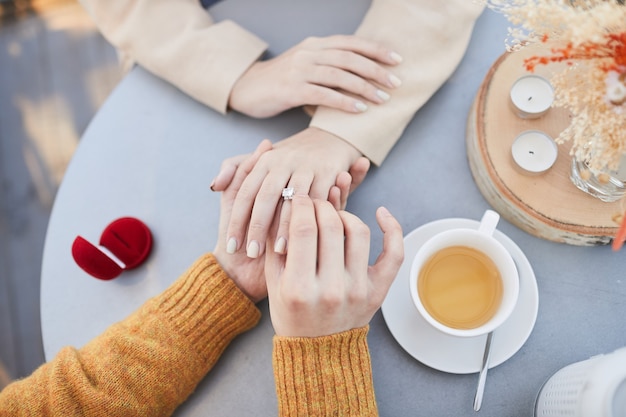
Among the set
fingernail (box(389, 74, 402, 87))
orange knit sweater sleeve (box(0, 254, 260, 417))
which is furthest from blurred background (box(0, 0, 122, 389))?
fingernail (box(389, 74, 402, 87))

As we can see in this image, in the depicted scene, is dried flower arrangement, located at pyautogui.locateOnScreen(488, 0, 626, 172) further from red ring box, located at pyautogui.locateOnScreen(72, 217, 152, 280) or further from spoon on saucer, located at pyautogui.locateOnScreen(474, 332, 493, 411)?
red ring box, located at pyautogui.locateOnScreen(72, 217, 152, 280)

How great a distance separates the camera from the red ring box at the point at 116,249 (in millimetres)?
819

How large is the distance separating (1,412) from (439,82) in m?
0.92

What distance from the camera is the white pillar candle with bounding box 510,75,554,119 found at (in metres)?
0.78

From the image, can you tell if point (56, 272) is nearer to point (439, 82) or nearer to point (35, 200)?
point (439, 82)

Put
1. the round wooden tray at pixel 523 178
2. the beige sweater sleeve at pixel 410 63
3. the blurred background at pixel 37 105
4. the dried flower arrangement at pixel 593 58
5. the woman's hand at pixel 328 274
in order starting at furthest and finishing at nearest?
the blurred background at pixel 37 105, the beige sweater sleeve at pixel 410 63, the round wooden tray at pixel 523 178, the woman's hand at pixel 328 274, the dried flower arrangement at pixel 593 58

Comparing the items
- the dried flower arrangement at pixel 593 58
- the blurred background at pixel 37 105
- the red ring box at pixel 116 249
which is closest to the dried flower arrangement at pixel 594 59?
the dried flower arrangement at pixel 593 58

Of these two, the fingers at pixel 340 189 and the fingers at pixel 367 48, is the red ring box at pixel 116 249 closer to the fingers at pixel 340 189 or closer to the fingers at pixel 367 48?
the fingers at pixel 340 189

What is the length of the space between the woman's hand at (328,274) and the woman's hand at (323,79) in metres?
0.25

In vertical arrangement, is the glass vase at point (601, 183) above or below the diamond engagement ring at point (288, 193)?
below

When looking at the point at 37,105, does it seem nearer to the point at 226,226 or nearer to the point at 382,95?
the point at 226,226

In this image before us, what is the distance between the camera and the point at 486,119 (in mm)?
808

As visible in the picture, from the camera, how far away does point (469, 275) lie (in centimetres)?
75

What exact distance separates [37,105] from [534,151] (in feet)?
6.10
